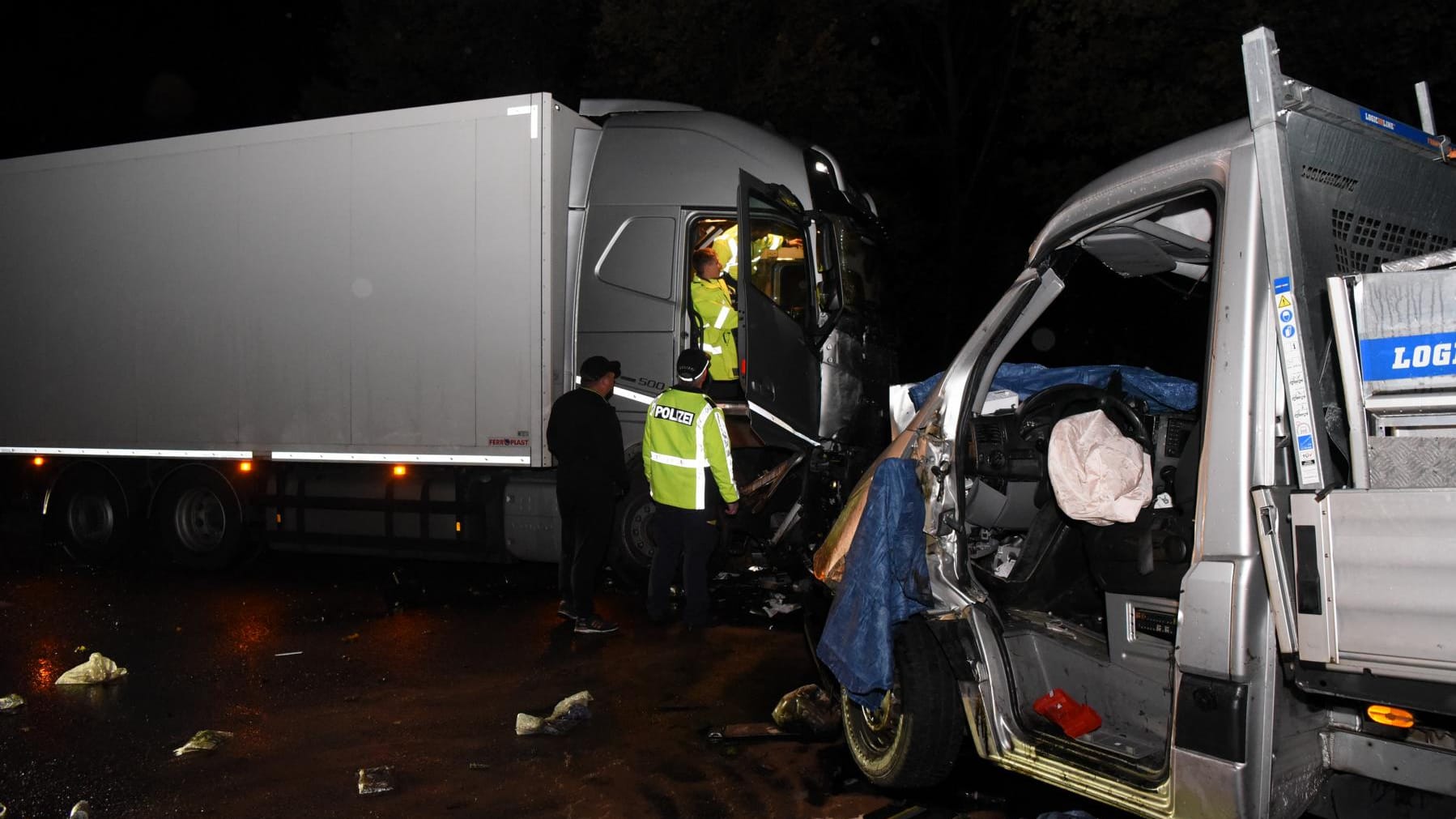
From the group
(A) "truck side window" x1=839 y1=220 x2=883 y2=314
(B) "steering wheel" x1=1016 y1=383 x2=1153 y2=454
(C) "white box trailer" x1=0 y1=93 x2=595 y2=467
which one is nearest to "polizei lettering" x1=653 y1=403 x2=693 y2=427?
(C) "white box trailer" x1=0 y1=93 x2=595 y2=467

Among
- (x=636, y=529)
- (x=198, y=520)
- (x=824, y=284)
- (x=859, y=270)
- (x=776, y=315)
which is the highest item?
(x=859, y=270)

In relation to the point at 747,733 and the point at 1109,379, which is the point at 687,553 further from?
the point at 1109,379

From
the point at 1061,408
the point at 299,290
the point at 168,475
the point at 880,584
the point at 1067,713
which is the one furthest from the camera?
the point at 168,475

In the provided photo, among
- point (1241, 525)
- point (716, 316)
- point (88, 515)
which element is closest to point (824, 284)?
point (716, 316)

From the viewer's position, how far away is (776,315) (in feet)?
24.8

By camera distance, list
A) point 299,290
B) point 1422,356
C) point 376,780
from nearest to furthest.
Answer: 1. point 1422,356
2. point 376,780
3. point 299,290

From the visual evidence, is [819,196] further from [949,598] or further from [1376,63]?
[1376,63]

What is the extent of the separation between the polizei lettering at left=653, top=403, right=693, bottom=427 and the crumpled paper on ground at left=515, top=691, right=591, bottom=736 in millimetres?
2096

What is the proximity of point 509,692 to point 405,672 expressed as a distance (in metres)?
0.82

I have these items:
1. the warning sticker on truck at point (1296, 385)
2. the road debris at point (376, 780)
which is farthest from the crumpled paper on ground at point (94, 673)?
the warning sticker on truck at point (1296, 385)

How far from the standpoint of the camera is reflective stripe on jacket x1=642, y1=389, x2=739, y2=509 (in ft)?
22.9

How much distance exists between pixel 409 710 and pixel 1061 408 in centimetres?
354

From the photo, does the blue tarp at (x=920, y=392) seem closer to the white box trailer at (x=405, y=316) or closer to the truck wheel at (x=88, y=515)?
the white box trailer at (x=405, y=316)

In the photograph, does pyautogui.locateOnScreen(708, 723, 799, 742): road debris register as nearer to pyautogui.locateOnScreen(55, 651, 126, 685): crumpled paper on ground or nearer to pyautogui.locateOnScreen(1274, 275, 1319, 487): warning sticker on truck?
pyautogui.locateOnScreen(1274, 275, 1319, 487): warning sticker on truck
